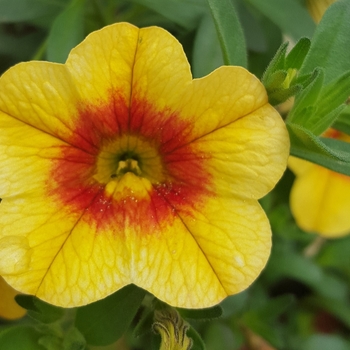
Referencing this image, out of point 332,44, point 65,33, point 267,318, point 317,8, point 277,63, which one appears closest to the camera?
point 277,63

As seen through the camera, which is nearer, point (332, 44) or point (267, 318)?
point (332, 44)

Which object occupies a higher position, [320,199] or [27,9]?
[27,9]

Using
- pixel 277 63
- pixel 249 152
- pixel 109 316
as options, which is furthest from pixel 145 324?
pixel 277 63

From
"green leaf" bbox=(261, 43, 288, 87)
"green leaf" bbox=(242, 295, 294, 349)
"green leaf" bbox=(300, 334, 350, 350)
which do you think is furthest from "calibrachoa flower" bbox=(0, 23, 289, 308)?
"green leaf" bbox=(300, 334, 350, 350)

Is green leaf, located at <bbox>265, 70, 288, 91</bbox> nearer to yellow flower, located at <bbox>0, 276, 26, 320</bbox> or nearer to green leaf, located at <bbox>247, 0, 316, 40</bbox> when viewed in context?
green leaf, located at <bbox>247, 0, 316, 40</bbox>

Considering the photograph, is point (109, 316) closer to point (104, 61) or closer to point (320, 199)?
point (104, 61)

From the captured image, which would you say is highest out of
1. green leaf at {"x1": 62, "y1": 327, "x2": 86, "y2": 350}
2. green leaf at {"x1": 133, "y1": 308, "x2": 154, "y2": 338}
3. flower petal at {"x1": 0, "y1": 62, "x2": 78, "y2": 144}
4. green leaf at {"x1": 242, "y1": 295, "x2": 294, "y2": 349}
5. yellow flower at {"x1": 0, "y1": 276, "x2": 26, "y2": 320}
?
flower petal at {"x1": 0, "y1": 62, "x2": 78, "y2": 144}

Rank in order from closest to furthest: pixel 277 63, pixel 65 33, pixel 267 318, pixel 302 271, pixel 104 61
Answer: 1. pixel 104 61
2. pixel 277 63
3. pixel 65 33
4. pixel 267 318
5. pixel 302 271

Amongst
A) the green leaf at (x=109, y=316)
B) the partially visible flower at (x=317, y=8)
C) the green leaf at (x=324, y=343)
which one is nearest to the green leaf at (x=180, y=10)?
the partially visible flower at (x=317, y=8)
